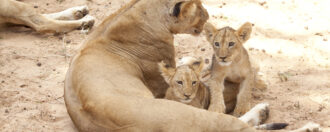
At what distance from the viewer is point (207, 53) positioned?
673 centimetres

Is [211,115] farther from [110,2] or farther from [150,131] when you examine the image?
[110,2]

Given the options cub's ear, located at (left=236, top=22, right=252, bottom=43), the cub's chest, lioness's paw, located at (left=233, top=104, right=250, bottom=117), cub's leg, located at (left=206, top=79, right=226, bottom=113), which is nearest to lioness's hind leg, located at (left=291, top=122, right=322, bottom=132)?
lioness's paw, located at (left=233, top=104, right=250, bottom=117)

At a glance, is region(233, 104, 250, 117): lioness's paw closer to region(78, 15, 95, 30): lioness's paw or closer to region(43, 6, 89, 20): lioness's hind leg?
region(78, 15, 95, 30): lioness's paw

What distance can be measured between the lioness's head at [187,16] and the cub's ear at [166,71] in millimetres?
458

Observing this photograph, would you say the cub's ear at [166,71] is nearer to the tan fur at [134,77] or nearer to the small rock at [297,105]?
the tan fur at [134,77]

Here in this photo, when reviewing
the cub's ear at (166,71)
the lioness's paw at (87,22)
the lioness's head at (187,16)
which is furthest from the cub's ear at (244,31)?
the lioness's paw at (87,22)

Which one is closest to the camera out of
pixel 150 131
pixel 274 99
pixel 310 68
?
pixel 150 131

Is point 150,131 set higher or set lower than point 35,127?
higher

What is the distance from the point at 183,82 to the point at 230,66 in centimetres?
75

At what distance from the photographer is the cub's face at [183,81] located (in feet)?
15.6

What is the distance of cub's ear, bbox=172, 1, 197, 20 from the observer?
16.5ft

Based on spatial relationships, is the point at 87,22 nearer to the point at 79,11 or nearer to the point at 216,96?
the point at 79,11

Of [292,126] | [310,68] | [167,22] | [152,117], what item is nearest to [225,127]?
[152,117]

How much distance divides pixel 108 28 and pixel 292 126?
6.76ft
